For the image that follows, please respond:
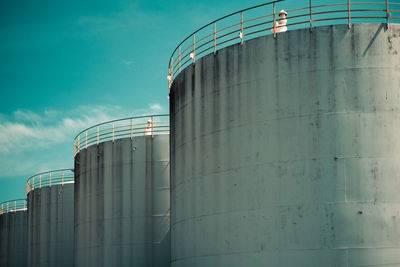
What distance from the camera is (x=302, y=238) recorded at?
1529 cm

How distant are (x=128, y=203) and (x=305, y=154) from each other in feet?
40.7

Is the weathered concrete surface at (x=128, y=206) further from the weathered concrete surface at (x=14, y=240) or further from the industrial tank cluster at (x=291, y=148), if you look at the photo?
the weathered concrete surface at (x=14, y=240)

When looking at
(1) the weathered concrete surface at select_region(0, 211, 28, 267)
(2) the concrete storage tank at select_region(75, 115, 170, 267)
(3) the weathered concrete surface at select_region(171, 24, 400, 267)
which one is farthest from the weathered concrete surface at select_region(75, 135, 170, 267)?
(1) the weathered concrete surface at select_region(0, 211, 28, 267)

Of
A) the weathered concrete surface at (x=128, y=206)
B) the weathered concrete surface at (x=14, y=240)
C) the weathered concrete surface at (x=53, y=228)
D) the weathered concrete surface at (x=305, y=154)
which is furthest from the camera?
the weathered concrete surface at (x=14, y=240)

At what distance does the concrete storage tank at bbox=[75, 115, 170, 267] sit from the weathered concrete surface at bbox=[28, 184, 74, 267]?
233 inches

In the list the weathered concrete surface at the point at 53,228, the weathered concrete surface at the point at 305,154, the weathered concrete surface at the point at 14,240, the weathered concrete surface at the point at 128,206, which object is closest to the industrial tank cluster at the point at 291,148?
the weathered concrete surface at the point at 305,154

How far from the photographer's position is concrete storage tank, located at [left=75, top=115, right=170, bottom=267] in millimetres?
25641

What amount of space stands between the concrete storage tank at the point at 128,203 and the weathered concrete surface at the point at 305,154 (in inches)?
315

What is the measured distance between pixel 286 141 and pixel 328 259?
10.7 ft

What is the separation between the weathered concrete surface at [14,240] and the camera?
41.5 meters

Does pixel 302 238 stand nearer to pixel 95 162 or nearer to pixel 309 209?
pixel 309 209

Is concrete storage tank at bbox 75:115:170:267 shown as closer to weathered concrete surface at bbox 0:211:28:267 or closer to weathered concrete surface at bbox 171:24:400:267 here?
weathered concrete surface at bbox 171:24:400:267

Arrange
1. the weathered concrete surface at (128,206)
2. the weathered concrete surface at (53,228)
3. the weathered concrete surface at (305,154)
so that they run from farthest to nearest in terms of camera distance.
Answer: the weathered concrete surface at (53,228)
the weathered concrete surface at (128,206)
the weathered concrete surface at (305,154)

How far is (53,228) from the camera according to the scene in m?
34.4
